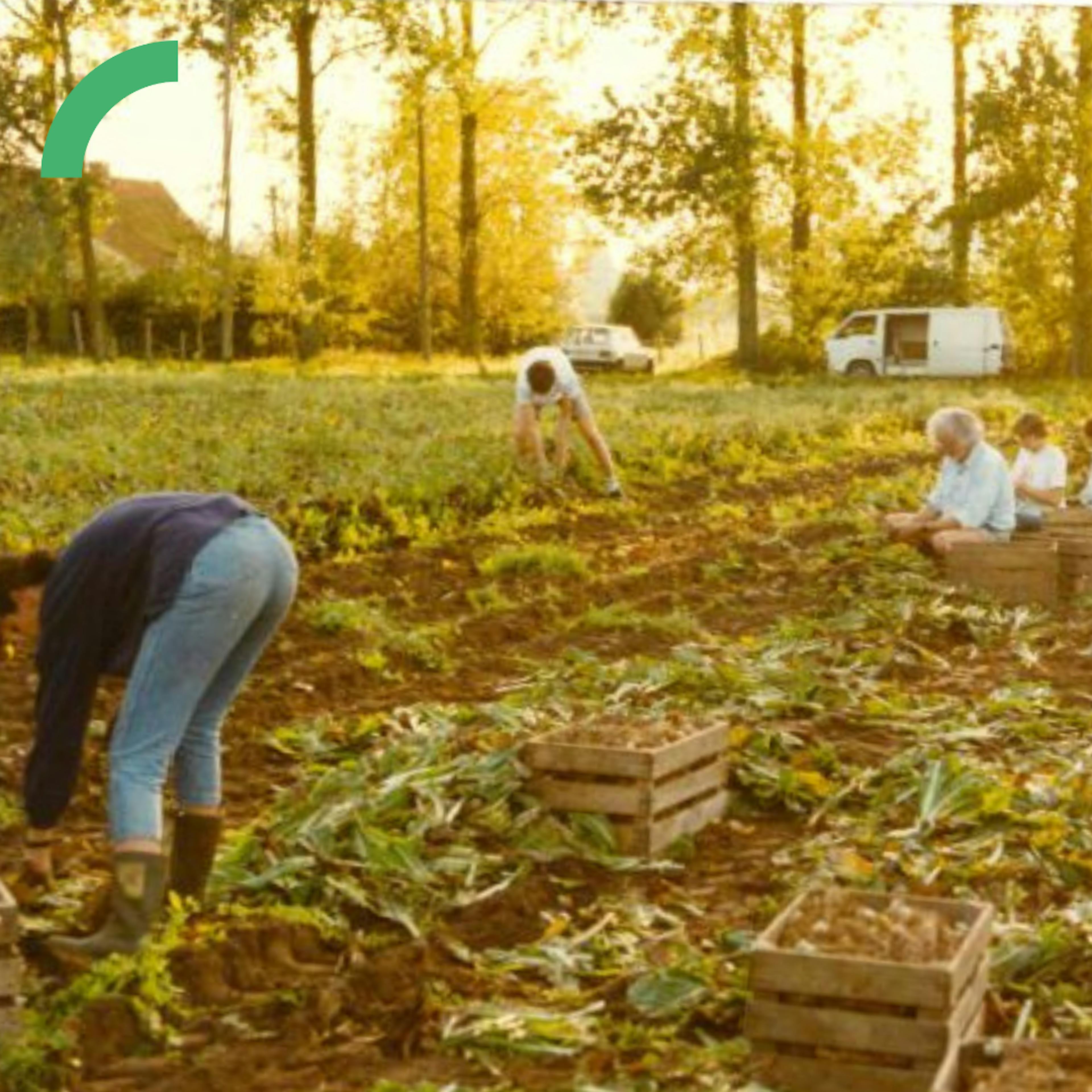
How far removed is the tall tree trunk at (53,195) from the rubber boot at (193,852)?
3989 millimetres

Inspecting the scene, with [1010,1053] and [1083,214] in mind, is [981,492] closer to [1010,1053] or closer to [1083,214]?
[1083,214]

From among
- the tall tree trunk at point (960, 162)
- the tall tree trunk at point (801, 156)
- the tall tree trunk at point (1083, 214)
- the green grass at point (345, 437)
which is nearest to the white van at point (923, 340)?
the tall tree trunk at point (960, 162)

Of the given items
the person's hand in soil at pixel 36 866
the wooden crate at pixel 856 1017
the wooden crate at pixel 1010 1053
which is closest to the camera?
the wooden crate at pixel 1010 1053

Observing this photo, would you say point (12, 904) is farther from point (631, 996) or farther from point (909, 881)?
point (909, 881)

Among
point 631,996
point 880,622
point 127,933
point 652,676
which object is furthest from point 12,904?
point 880,622

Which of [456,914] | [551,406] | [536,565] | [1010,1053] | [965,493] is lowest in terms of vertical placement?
[456,914]

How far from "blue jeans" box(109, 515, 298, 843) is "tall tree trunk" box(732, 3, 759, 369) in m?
6.18

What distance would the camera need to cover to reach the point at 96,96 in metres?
7.97

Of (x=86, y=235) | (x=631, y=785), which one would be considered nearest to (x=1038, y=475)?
(x=86, y=235)

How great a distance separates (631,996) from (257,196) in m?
5.32

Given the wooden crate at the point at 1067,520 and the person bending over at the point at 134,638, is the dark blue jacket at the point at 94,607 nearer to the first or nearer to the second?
the person bending over at the point at 134,638

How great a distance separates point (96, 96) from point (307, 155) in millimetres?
1161

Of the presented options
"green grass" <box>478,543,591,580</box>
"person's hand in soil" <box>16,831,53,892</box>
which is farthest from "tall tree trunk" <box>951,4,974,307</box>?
"person's hand in soil" <box>16,831,53,892</box>

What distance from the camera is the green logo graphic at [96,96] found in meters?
7.97
